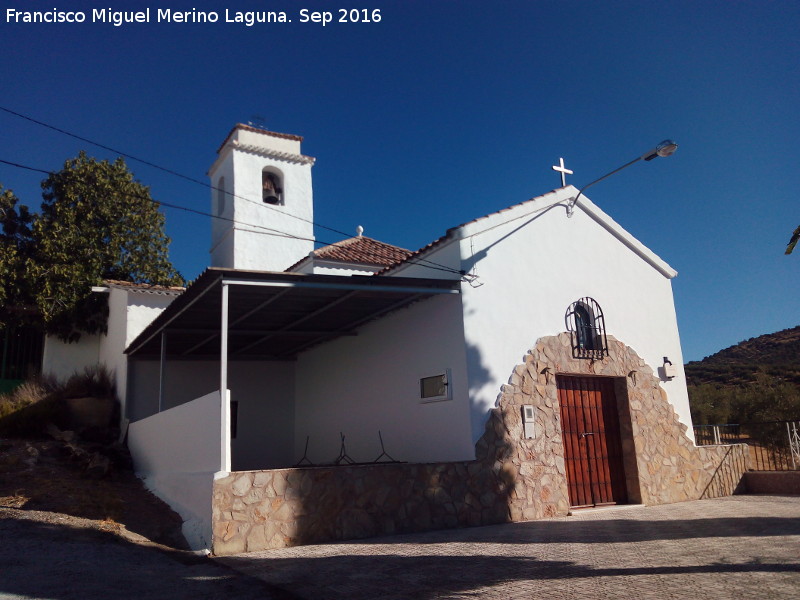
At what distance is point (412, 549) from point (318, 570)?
1.31 meters

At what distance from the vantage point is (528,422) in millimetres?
9953

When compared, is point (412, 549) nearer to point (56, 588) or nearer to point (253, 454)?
point (56, 588)

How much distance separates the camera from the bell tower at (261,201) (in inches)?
797

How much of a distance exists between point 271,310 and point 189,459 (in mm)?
2671

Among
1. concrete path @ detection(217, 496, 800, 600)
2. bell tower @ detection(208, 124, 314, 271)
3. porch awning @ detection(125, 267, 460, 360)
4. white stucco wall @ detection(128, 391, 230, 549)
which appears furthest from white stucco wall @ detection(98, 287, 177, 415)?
concrete path @ detection(217, 496, 800, 600)

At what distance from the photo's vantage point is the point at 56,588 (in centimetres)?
570

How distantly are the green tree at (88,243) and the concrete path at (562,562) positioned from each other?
12.1 metres

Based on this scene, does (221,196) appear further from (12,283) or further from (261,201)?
(12,283)

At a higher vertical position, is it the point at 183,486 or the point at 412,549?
the point at 183,486

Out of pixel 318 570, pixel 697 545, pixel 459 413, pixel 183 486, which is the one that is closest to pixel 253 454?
pixel 183 486

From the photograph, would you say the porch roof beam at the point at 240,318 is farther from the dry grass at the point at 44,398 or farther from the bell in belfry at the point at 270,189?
the bell in belfry at the point at 270,189

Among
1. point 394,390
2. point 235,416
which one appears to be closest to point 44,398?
point 235,416

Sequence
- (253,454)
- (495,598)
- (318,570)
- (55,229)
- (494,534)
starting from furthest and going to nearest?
(55,229) < (253,454) < (494,534) < (318,570) < (495,598)

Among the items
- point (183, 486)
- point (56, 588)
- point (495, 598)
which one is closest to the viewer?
point (495, 598)
